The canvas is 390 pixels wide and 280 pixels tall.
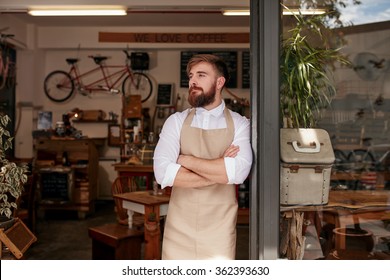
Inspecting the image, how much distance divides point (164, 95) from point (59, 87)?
2.20m

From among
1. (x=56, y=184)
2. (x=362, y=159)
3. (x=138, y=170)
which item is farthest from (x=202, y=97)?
(x=56, y=184)

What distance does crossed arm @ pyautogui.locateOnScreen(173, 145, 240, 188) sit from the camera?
2.63m

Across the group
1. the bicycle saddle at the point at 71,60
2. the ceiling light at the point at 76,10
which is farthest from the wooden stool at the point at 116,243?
the bicycle saddle at the point at 71,60

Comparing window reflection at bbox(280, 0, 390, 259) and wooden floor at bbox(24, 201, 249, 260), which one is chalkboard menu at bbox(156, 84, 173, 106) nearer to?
wooden floor at bbox(24, 201, 249, 260)

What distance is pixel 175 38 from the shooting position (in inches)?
347

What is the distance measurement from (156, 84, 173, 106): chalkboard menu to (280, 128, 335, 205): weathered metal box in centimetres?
634

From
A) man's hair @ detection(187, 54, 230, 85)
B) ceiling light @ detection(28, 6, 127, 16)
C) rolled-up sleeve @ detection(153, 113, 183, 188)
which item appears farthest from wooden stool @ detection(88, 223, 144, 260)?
ceiling light @ detection(28, 6, 127, 16)

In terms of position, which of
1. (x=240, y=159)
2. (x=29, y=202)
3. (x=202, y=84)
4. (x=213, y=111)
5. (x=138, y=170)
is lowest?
(x=29, y=202)

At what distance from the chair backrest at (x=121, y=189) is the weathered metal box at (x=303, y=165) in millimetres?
2737

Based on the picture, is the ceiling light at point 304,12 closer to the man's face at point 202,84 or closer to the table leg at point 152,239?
the man's face at point 202,84

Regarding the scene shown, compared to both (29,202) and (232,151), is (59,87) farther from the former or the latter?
(232,151)

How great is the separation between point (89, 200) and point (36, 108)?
95.9 inches

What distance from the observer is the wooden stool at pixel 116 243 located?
177 inches
